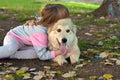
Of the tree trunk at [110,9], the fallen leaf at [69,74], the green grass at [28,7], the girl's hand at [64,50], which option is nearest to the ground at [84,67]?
the fallen leaf at [69,74]

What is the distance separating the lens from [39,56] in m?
5.51

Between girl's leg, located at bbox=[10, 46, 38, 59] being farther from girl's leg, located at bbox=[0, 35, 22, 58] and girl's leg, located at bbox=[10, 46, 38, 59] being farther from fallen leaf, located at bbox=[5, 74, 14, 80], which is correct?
fallen leaf, located at bbox=[5, 74, 14, 80]

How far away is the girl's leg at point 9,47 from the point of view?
5574mm

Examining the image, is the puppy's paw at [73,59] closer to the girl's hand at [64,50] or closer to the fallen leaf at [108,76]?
the girl's hand at [64,50]

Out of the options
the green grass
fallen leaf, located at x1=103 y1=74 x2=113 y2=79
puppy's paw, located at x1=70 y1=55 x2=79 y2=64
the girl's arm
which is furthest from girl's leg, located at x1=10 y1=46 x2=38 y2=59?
the green grass

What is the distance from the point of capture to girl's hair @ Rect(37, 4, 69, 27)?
17.9 ft

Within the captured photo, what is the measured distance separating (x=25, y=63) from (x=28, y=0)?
13168 millimetres

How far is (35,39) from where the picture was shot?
5.54m

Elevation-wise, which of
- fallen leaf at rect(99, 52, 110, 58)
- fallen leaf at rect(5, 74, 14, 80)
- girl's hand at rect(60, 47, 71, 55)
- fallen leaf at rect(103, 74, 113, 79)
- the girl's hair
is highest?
the girl's hair

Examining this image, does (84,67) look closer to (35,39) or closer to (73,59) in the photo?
(73,59)

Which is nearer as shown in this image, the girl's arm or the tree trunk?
the girl's arm

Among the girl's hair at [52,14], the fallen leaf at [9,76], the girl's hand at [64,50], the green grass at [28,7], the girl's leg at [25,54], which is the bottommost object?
the green grass at [28,7]

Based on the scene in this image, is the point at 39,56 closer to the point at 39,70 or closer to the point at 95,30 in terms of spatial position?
the point at 39,70

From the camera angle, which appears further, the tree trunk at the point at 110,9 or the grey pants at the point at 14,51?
the tree trunk at the point at 110,9
